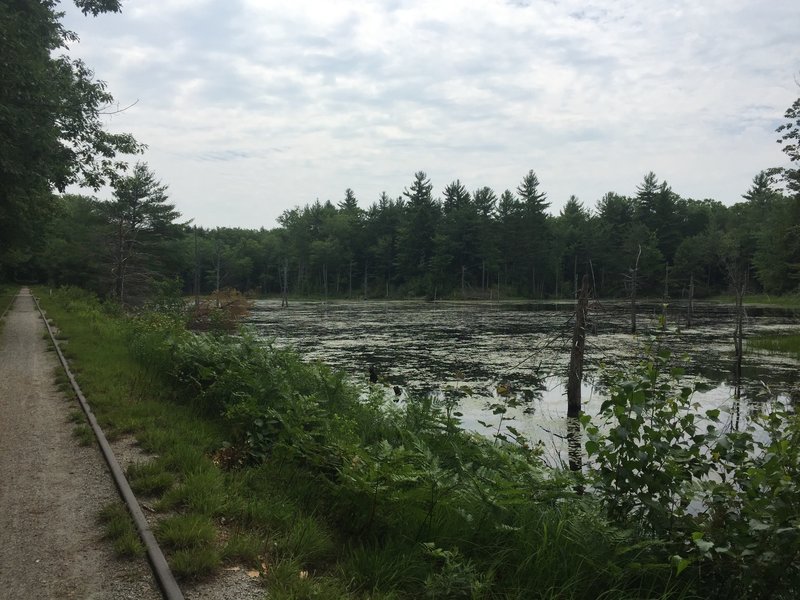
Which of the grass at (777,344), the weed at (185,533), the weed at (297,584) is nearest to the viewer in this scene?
the weed at (297,584)

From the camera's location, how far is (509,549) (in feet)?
12.2

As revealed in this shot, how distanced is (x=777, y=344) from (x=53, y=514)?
83.1 feet

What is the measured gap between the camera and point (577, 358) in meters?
12.2

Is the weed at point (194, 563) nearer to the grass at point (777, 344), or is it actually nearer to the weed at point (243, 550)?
the weed at point (243, 550)

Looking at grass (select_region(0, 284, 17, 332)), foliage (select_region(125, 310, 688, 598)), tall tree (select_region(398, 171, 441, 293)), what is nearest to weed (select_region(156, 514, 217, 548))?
foliage (select_region(125, 310, 688, 598))

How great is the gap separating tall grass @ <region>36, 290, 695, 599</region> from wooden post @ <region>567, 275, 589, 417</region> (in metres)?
5.79

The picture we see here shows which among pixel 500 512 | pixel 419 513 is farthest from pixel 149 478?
pixel 500 512

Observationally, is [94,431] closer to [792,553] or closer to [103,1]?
[792,553]

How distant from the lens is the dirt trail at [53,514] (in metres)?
3.29

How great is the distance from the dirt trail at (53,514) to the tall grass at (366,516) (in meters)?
0.37

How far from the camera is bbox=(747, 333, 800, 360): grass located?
20781 millimetres

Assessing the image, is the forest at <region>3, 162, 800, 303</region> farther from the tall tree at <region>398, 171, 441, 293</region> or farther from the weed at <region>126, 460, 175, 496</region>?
the weed at <region>126, 460, 175, 496</region>

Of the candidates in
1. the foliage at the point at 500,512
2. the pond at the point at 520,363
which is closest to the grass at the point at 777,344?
the pond at the point at 520,363

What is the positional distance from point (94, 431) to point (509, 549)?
5.09 meters
